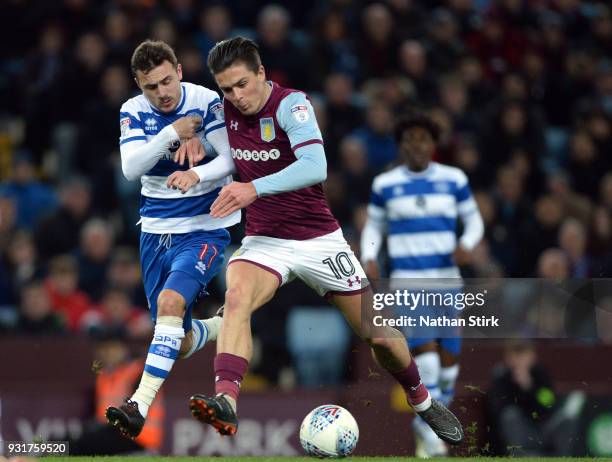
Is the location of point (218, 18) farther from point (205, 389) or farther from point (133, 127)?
point (133, 127)

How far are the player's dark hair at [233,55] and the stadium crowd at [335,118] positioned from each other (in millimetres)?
4452

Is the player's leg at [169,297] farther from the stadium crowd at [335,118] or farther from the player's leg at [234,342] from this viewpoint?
the stadium crowd at [335,118]

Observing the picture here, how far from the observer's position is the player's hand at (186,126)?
7.93 m

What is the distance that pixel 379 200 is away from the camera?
10.3 m

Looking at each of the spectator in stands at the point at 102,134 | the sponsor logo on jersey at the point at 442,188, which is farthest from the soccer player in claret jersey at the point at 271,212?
the spectator in stands at the point at 102,134

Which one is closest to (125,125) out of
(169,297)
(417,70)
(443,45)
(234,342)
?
(169,297)

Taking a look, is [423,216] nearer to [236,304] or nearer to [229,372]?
[236,304]

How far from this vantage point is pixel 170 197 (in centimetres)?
827

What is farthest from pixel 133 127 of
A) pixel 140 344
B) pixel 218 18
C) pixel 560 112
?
pixel 560 112

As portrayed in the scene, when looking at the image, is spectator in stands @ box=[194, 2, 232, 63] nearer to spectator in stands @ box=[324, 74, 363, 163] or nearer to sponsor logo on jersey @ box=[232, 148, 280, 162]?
spectator in stands @ box=[324, 74, 363, 163]

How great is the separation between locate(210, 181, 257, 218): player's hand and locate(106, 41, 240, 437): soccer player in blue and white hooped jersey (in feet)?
2.15

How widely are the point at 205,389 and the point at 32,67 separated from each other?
5.28 meters

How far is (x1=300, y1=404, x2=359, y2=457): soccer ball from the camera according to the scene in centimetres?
773

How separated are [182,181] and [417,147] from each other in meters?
3.02
